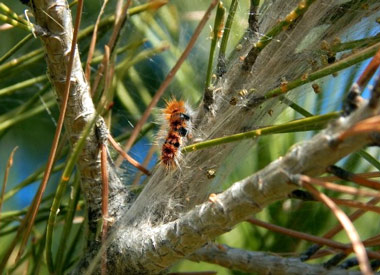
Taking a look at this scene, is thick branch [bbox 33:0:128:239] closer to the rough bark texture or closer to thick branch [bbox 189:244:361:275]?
the rough bark texture

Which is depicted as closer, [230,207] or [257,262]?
[230,207]

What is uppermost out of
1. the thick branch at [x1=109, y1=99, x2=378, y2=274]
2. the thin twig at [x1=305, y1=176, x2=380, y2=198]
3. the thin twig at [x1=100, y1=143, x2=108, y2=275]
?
the thin twig at [x1=100, y1=143, x2=108, y2=275]

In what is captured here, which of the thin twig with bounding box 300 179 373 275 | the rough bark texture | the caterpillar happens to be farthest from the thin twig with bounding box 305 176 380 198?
the caterpillar

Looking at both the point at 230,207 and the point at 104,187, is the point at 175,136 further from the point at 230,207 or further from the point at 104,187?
the point at 230,207

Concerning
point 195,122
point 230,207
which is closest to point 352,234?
point 230,207

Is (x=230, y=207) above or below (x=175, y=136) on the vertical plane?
below

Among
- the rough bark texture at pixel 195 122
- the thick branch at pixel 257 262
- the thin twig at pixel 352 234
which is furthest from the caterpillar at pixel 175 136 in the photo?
the thin twig at pixel 352 234

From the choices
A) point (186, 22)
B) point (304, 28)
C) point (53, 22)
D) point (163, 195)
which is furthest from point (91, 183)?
point (186, 22)

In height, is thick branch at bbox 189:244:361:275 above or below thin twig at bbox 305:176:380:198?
above

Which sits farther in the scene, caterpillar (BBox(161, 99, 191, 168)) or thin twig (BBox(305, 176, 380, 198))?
caterpillar (BBox(161, 99, 191, 168))
